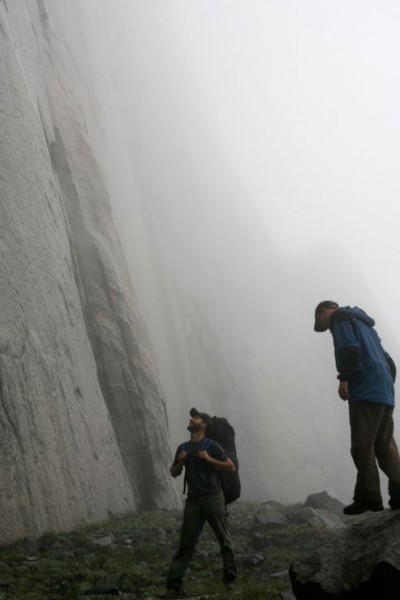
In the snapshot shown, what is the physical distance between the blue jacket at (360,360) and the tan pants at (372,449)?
5.7 inches

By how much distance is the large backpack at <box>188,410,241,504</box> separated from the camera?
365 inches

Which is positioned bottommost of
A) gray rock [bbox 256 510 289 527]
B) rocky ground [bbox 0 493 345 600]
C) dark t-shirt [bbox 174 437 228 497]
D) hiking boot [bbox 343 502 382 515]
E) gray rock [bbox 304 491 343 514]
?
gray rock [bbox 304 491 343 514]

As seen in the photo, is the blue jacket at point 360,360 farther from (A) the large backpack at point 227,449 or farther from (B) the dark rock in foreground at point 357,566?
(A) the large backpack at point 227,449

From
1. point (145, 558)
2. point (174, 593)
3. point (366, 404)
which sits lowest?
point (145, 558)

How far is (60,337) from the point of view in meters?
17.1

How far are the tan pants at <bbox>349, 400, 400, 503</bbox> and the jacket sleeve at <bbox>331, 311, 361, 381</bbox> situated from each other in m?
0.40

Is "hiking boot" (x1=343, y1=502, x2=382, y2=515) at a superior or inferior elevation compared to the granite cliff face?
inferior

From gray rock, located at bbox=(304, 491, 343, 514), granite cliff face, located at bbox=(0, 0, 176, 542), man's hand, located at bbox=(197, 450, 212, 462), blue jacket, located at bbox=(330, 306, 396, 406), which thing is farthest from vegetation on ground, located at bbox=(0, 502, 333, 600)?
gray rock, located at bbox=(304, 491, 343, 514)

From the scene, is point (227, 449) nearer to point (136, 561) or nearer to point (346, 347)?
point (136, 561)

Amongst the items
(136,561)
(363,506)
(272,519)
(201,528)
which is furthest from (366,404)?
(272,519)

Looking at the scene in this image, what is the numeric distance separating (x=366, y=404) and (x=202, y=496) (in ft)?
12.1

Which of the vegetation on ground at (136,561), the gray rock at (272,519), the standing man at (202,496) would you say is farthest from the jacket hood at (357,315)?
the gray rock at (272,519)

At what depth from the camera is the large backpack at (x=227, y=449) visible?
9281mm

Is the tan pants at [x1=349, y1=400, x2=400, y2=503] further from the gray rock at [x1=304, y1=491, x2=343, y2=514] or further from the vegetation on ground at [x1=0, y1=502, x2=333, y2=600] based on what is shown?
the gray rock at [x1=304, y1=491, x2=343, y2=514]
